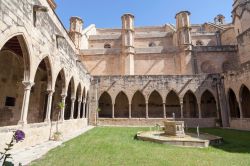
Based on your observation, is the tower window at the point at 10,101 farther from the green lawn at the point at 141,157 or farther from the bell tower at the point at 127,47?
the bell tower at the point at 127,47

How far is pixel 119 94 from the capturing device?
19.9 meters

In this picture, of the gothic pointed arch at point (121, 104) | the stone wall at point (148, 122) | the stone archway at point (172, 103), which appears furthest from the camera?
the gothic pointed arch at point (121, 104)

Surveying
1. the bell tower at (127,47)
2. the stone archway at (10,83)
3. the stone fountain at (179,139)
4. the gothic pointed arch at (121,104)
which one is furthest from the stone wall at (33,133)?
the bell tower at (127,47)

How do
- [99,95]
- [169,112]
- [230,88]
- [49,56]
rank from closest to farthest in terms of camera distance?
[49,56], [230,88], [99,95], [169,112]

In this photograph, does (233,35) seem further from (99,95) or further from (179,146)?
(179,146)

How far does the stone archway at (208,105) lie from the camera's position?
62.4 feet

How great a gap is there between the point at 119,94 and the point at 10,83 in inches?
455

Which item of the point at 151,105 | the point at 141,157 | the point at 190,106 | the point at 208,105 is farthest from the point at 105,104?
the point at 141,157

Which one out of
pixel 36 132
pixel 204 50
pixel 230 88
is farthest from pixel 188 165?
pixel 204 50

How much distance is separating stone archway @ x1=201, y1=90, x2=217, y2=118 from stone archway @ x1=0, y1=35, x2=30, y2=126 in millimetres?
16840

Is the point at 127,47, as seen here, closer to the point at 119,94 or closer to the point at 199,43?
the point at 119,94

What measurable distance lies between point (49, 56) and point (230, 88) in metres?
14.6

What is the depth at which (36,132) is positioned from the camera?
24.2 feet

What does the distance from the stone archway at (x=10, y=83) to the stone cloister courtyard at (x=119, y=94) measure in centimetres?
5
